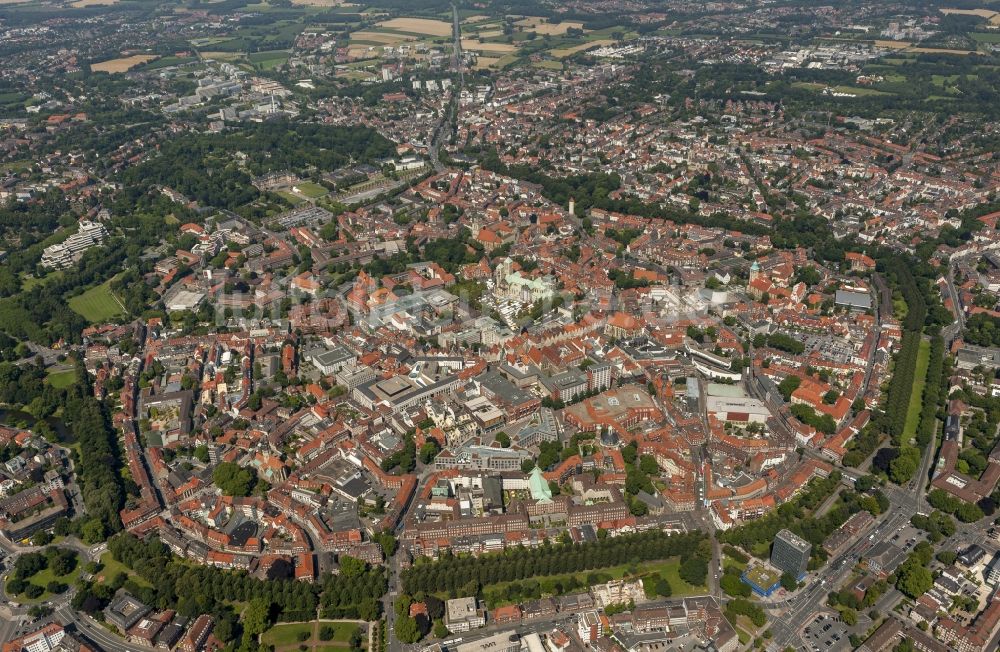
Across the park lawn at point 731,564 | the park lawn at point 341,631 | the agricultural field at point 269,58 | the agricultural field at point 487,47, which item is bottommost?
the park lawn at point 341,631

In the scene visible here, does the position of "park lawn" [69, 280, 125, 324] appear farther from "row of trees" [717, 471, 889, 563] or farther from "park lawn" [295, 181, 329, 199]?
"row of trees" [717, 471, 889, 563]

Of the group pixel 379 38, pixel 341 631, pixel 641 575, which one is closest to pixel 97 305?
pixel 341 631

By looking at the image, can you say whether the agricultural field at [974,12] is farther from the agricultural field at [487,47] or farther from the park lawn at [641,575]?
the park lawn at [641,575]

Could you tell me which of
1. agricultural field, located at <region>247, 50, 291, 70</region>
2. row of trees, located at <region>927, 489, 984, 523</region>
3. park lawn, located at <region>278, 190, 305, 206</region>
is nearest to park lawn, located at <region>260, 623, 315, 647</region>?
row of trees, located at <region>927, 489, 984, 523</region>

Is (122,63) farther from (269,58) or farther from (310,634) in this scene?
(310,634)

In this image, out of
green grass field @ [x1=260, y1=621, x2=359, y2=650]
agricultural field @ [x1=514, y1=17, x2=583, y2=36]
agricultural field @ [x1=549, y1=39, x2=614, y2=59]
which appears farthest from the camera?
agricultural field @ [x1=514, y1=17, x2=583, y2=36]

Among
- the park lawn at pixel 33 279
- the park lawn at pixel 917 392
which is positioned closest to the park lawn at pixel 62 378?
the park lawn at pixel 33 279

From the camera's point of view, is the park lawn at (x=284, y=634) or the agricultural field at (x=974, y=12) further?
the agricultural field at (x=974, y=12)
